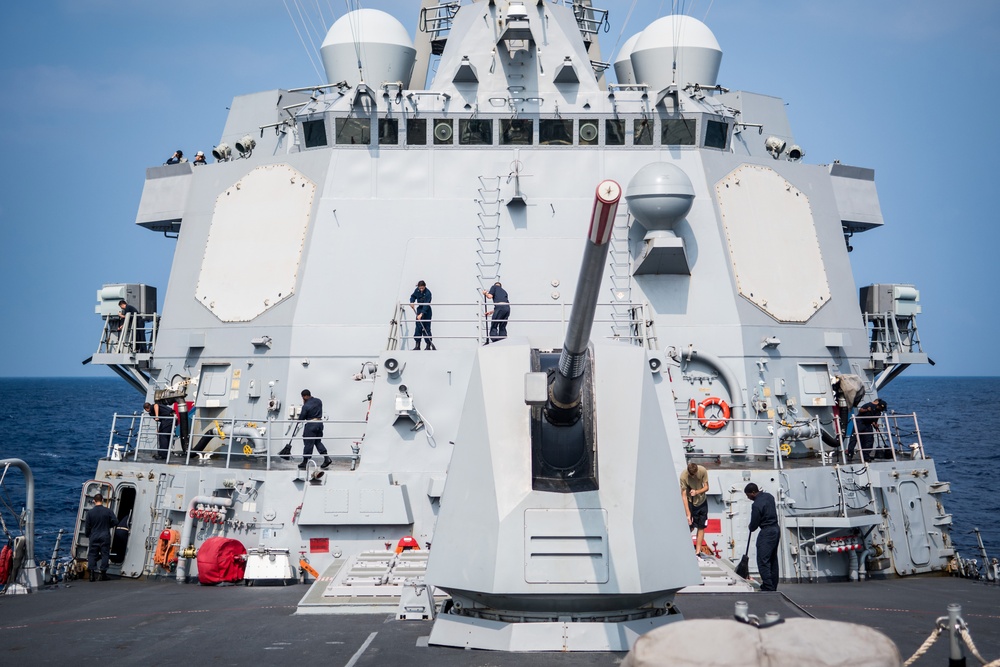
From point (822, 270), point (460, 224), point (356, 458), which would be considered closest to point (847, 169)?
point (822, 270)

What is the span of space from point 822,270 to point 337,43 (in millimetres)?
7270

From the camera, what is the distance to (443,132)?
43.2 feet

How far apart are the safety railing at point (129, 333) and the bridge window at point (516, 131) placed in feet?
17.8

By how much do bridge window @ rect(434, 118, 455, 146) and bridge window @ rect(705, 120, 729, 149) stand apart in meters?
3.25

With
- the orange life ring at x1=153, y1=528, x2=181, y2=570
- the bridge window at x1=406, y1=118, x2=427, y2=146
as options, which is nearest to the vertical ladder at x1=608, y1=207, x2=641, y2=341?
the bridge window at x1=406, y1=118, x2=427, y2=146

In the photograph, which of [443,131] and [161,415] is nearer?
[161,415]

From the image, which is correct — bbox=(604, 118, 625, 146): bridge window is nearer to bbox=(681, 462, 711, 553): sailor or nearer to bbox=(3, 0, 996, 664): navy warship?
bbox=(3, 0, 996, 664): navy warship

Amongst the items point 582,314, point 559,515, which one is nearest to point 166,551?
point 559,515

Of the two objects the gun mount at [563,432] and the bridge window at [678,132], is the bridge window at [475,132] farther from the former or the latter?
the gun mount at [563,432]

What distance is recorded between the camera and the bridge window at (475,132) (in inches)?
517

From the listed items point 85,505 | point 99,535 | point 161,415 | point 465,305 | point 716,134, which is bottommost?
point 99,535

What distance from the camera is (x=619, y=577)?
6.14 metres

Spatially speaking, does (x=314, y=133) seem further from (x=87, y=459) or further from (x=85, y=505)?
(x=87, y=459)

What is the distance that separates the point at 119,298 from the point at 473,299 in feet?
17.5
